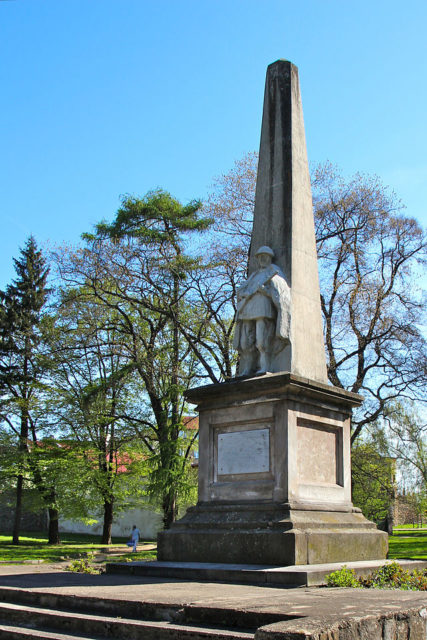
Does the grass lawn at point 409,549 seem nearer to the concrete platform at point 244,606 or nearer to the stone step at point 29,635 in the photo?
the concrete platform at point 244,606

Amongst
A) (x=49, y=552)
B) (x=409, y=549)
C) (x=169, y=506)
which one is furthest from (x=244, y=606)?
(x=49, y=552)

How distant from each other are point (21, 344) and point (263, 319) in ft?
91.7

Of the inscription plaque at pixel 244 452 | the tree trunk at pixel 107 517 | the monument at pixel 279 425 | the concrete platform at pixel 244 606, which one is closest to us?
the concrete platform at pixel 244 606

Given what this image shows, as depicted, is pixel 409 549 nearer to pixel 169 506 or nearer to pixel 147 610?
pixel 169 506

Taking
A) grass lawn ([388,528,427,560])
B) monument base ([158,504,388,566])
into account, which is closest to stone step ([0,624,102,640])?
monument base ([158,504,388,566])

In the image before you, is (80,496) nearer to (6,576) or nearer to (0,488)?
(0,488)

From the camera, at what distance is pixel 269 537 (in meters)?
7.46

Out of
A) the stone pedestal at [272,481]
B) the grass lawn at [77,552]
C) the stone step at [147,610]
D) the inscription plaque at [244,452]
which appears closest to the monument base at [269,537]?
the stone pedestal at [272,481]

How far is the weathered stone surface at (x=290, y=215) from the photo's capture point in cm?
932

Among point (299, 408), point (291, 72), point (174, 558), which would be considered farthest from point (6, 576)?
point (291, 72)

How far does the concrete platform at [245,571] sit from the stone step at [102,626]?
6.27ft

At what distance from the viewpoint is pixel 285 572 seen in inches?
253

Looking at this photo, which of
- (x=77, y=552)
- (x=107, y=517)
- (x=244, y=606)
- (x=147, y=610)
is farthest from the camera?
(x=107, y=517)

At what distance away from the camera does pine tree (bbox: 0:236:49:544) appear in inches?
1264
